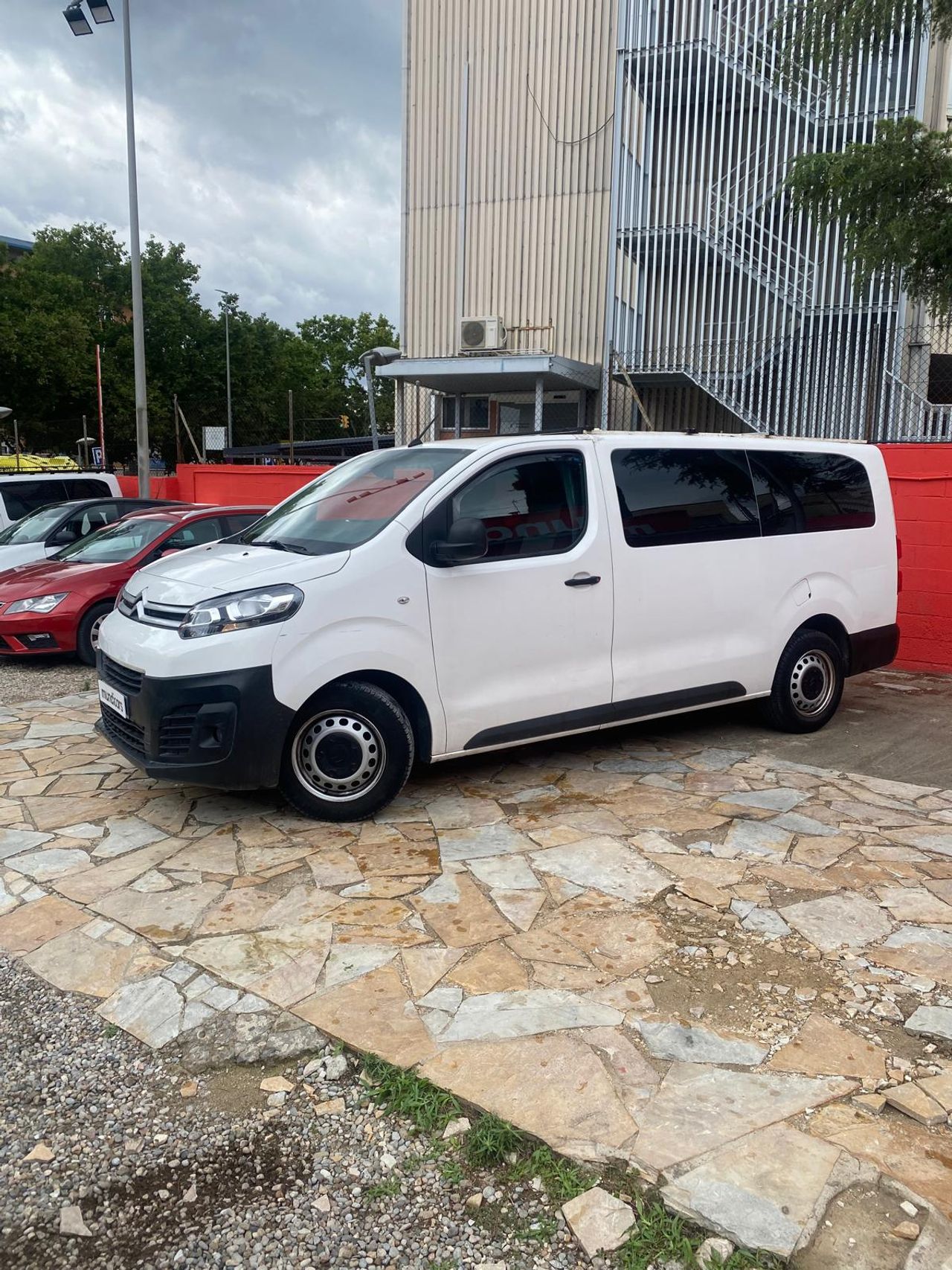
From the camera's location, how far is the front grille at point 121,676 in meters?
4.72

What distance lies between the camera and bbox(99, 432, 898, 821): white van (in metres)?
4.58

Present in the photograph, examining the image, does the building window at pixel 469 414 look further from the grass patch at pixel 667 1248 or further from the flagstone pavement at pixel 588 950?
the grass patch at pixel 667 1248

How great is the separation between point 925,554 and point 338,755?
6121mm

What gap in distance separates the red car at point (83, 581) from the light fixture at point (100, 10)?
1420cm

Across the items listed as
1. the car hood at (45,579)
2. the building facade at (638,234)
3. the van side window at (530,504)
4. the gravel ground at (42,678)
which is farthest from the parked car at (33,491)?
the van side window at (530,504)

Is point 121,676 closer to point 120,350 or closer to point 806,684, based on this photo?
point 806,684

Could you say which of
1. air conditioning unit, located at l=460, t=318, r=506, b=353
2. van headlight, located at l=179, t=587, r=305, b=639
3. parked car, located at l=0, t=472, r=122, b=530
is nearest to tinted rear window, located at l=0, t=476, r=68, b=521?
parked car, located at l=0, t=472, r=122, b=530

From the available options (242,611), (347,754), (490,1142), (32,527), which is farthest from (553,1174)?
(32,527)

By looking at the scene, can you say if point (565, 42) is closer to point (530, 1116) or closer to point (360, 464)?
point (360, 464)

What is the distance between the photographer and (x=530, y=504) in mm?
5293

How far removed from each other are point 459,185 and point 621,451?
49.4ft

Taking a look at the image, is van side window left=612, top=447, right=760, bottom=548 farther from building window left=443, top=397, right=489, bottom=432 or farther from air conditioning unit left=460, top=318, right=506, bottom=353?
building window left=443, top=397, right=489, bottom=432

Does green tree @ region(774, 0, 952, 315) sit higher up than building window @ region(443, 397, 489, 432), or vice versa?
green tree @ region(774, 0, 952, 315)

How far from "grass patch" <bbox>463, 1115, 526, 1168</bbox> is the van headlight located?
2.51 meters
